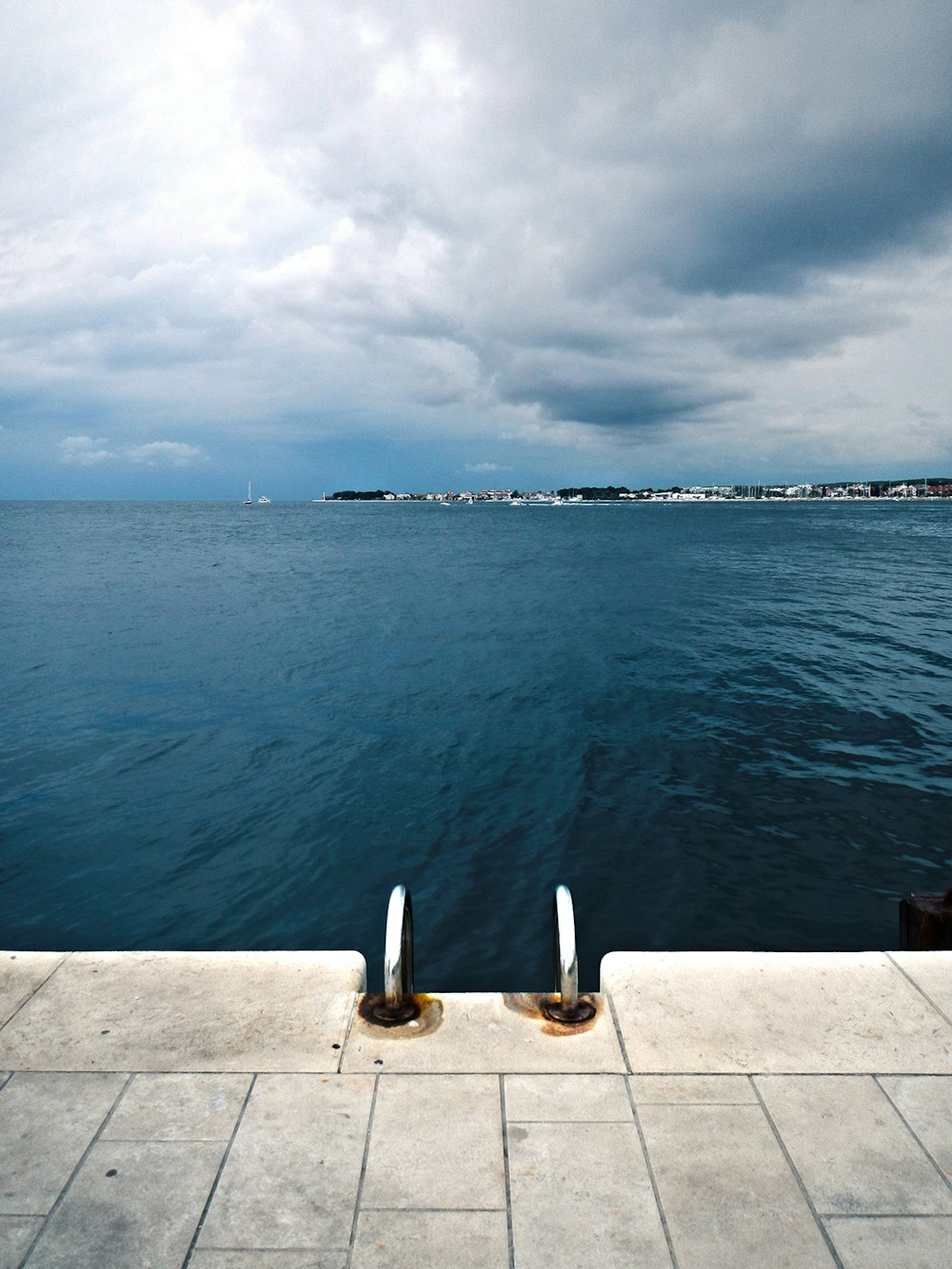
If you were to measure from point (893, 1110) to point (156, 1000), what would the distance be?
14.5 feet

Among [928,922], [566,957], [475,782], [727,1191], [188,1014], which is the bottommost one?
[475,782]

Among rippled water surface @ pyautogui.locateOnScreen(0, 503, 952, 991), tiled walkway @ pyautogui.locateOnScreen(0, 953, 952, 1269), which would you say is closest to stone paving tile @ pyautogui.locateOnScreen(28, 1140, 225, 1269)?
tiled walkway @ pyautogui.locateOnScreen(0, 953, 952, 1269)

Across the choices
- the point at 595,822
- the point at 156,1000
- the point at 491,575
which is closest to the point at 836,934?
the point at 595,822

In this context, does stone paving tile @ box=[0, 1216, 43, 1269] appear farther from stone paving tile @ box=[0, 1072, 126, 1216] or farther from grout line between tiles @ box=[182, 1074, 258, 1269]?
grout line between tiles @ box=[182, 1074, 258, 1269]

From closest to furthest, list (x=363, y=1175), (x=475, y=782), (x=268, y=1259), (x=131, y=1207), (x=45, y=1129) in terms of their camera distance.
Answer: (x=268, y=1259), (x=131, y=1207), (x=363, y=1175), (x=45, y=1129), (x=475, y=782)

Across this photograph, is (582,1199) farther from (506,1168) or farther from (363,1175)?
(363,1175)

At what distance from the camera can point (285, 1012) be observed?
4.83m

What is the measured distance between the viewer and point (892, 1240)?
3.42 metres

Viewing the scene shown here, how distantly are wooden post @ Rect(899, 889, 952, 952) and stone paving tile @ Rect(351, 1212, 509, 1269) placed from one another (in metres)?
4.20

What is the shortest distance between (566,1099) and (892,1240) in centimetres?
158

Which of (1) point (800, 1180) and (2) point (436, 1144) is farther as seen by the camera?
(2) point (436, 1144)

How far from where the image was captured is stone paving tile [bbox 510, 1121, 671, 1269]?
3354mm

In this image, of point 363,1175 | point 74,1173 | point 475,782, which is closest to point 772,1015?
point 363,1175

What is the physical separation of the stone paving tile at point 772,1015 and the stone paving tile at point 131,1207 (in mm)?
2422
